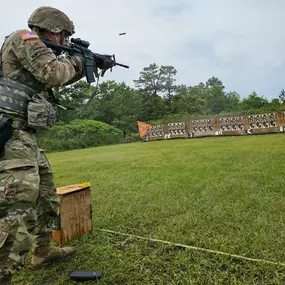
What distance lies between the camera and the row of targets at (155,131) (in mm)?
17953

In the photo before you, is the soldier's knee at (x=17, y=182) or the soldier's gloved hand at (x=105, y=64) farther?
the soldier's gloved hand at (x=105, y=64)

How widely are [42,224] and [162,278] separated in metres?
0.97

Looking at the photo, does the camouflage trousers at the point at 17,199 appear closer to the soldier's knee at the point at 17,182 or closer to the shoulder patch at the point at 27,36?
the soldier's knee at the point at 17,182

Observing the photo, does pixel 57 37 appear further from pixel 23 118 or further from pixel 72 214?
pixel 72 214

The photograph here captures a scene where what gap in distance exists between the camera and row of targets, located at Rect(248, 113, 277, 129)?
45.9 feet

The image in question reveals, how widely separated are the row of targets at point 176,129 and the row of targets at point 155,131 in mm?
523

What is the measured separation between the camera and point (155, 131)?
18.2 metres

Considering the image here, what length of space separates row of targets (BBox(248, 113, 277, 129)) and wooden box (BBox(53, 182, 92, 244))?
12962 millimetres

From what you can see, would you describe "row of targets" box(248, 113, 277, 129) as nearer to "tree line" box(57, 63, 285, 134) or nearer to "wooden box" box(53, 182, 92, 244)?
"tree line" box(57, 63, 285, 134)

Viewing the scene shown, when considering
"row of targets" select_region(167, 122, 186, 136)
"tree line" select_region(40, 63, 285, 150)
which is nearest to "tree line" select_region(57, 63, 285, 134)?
"tree line" select_region(40, 63, 285, 150)

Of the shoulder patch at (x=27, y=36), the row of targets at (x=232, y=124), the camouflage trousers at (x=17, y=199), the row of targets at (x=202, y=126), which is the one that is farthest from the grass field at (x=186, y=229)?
the row of targets at (x=202, y=126)

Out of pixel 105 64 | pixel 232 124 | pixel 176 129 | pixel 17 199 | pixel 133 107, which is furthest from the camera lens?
pixel 133 107

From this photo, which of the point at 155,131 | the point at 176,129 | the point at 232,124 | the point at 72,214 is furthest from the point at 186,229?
the point at 155,131

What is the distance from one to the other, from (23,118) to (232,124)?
1434 cm
